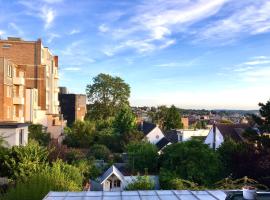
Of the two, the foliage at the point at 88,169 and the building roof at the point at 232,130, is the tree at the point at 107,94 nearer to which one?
the building roof at the point at 232,130

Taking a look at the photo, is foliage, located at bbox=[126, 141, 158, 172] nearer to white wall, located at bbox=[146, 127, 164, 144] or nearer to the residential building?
white wall, located at bbox=[146, 127, 164, 144]

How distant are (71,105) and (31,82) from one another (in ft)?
95.8

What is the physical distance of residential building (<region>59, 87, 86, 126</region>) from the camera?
288 feet

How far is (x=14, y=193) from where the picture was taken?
41.1 feet

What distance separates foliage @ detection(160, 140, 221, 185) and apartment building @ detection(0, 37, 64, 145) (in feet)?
74.0

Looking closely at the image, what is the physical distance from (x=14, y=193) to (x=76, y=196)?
3.01 m

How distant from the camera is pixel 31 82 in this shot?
196 feet

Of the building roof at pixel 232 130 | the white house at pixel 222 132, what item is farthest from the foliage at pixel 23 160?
the white house at pixel 222 132

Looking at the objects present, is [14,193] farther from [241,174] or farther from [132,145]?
[132,145]

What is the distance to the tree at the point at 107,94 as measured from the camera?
83.4 metres

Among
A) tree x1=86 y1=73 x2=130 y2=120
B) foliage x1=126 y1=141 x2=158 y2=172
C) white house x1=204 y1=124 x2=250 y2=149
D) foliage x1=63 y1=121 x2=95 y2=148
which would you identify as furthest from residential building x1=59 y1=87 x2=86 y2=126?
foliage x1=126 y1=141 x2=158 y2=172

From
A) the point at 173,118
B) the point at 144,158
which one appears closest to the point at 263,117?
the point at 144,158

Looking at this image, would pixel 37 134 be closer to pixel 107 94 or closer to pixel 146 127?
pixel 146 127

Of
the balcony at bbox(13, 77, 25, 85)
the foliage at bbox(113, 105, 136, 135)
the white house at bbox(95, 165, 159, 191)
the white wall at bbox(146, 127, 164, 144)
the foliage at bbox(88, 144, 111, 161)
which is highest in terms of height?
the balcony at bbox(13, 77, 25, 85)
